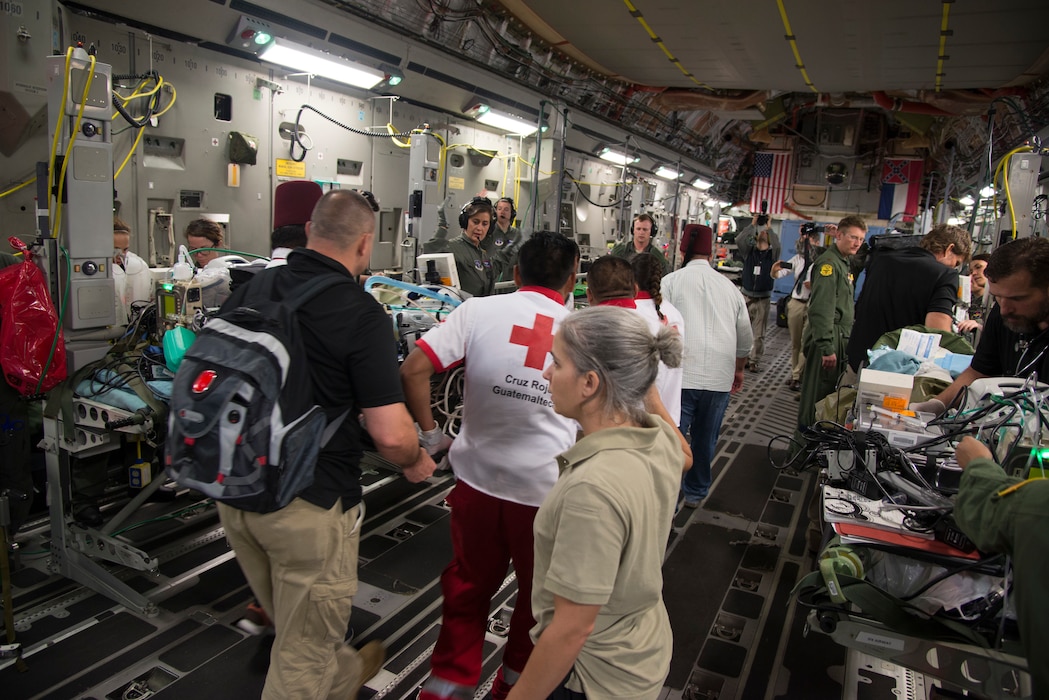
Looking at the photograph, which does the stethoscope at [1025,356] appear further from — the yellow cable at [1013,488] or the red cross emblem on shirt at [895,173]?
the red cross emblem on shirt at [895,173]

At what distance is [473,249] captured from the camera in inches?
224

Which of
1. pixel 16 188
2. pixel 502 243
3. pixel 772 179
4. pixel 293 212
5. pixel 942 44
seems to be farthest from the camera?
pixel 772 179

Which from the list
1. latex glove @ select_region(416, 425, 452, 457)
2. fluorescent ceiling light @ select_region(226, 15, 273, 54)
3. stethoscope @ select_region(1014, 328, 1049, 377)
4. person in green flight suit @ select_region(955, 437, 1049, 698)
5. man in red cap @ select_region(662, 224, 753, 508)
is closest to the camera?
person in green flight suit @ select_region(955, 437, 1049, 698)

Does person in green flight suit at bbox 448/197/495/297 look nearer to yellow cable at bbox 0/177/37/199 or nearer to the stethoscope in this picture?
yellow cable at bbox 0/177/37/199

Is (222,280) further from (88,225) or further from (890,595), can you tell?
(890,595)

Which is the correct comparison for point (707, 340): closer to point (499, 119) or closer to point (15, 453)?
point (15, 453)

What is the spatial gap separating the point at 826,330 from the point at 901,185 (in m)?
13.1

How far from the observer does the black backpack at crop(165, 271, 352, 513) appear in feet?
5.93

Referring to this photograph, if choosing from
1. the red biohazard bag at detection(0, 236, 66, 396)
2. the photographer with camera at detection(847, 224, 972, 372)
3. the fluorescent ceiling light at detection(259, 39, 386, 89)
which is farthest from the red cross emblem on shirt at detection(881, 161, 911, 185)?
the red biohazard bag at detection(0, 236, 66, 396)

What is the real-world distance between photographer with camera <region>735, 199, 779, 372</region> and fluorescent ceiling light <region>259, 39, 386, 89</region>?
481 cm

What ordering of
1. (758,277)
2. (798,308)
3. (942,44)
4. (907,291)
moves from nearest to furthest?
(907,291), (942,44), (798,308), (758,277)

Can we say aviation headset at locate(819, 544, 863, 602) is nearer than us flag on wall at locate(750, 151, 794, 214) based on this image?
Yes

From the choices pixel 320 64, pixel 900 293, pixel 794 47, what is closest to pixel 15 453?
pixel 320 64

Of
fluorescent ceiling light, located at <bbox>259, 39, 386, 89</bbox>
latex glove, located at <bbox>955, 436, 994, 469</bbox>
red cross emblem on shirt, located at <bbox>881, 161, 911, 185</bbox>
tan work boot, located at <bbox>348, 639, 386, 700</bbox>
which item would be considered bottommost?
Answer: tan work boot, located at <bbox>348, 639, 386, 700</bbox>
